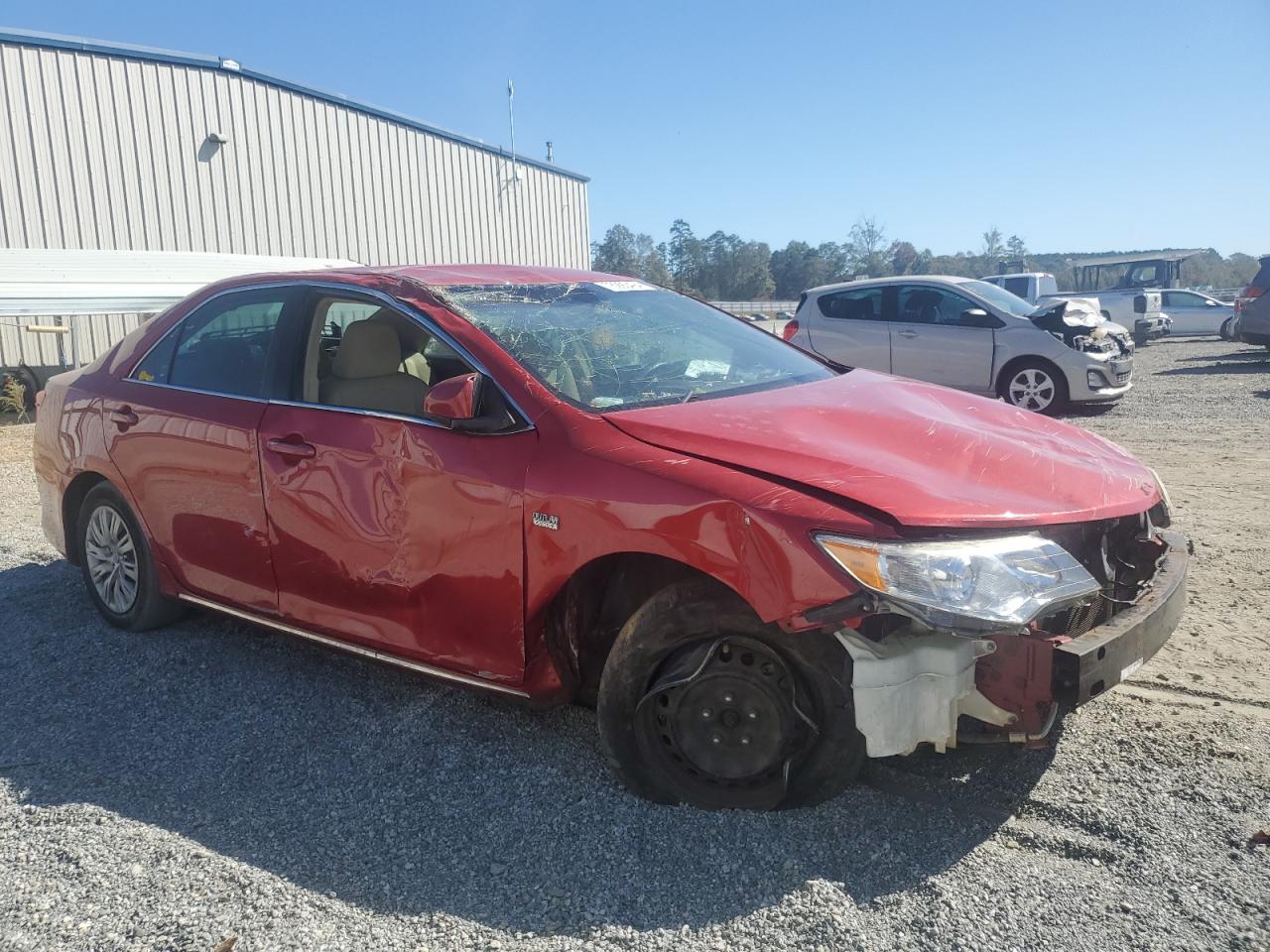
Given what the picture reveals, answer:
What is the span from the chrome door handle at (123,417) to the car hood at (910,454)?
2376 mm

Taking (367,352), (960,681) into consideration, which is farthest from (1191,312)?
(960,681)

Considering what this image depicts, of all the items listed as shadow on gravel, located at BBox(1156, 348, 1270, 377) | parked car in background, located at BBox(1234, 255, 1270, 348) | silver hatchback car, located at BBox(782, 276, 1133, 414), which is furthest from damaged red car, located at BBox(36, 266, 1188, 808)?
parked car in background, located at BBox(1234, 255, 1270, 348)

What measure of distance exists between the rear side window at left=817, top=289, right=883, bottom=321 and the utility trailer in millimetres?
5882

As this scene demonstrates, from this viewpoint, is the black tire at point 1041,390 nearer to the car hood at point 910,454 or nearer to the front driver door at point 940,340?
the front driver door at point 940,340

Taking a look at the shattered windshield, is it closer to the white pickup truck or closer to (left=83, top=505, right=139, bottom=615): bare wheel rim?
(left=83, top=505, right=139, bottom=615): bare wheel rim

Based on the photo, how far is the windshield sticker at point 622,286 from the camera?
13.5 ft

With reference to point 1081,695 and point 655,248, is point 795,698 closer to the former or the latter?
point 1081,695

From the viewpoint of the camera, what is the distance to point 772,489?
258 centimetres

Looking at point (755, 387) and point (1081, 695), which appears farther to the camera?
point (755, 387)

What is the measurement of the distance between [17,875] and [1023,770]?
2888 mm

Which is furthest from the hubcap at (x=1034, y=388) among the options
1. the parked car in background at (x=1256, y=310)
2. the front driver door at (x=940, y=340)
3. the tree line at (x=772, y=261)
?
the tree line at (x=772, y=261)

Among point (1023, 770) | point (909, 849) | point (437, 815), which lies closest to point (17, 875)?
point (437, 815)

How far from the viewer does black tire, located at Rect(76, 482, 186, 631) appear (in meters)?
4.33

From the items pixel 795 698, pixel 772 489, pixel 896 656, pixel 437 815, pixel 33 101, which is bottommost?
pixel 437 815
